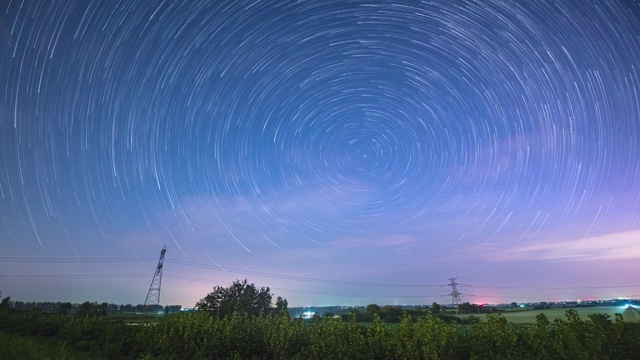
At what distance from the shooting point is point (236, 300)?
75938mm

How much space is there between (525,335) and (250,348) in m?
10.6

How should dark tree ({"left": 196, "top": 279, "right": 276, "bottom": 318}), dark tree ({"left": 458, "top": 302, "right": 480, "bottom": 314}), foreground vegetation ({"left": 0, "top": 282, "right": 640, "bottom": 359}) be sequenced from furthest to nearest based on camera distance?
dark tree ({"left": 458, "top": 302, "right": 480, "bottom": 314}) → dark tree ({"left": 196, "top": 279, "right": 276, "bottom": 318}) → foreground vegetation ({"left": 0, "top": 282, "right": 640, "bottom": 359})

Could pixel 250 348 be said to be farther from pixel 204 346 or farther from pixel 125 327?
pixel 125 327

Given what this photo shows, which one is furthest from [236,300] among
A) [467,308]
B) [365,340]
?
[467,308]

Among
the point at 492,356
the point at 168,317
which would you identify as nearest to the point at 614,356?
the point at 492,356

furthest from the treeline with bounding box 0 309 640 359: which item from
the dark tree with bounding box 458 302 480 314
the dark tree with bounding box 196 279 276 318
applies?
the dark tree with bounding box 458 302 480 314

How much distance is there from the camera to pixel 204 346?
1382cm

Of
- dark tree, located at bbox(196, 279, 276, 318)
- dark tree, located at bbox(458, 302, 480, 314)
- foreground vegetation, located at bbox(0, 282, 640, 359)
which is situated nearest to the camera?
foreground vegetation, located at bbox(0, 282, 640, 359)

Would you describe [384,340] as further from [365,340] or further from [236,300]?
[236,300]

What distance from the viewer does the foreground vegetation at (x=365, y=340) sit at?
11.0m

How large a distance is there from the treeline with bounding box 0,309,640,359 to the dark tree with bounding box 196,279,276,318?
5510 centimetres

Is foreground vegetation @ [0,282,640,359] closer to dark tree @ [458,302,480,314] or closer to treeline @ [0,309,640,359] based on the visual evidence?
treeline @ [0,309,640,359]

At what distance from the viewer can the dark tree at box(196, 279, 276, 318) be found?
2773 inches

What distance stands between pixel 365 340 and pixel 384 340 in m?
0.85
